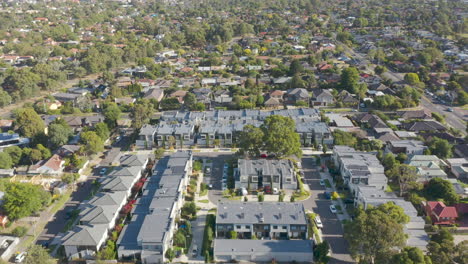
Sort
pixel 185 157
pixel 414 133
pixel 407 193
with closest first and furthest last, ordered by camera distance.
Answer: pixel 407 193 → pixel 185 157 → pixel 414 133

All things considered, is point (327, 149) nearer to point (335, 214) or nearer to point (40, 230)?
point (335, 214)

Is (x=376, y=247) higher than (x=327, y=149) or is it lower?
higher

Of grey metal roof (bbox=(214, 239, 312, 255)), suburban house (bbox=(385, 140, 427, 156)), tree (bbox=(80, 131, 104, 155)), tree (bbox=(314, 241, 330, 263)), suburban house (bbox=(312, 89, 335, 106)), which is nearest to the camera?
tree (bbox=(314, 241, 330, 263))

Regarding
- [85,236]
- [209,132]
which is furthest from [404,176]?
[85,236]

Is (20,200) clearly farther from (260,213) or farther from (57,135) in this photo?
(260,213)

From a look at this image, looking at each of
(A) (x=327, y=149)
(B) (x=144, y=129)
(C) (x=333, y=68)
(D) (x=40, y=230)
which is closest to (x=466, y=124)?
(A) (x=327, y=149)

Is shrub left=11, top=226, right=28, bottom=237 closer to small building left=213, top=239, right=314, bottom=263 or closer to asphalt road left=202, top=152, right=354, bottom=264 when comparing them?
asphalt road left=202, top=152, right=354, bottom=264

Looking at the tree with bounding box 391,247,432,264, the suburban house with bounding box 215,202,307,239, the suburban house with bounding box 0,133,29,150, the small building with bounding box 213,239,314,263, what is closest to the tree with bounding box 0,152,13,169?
the suburban house with bounding box 0,133,29,150

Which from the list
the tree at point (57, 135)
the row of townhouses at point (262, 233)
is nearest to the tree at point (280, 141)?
the row of townhouses at point (262, 233)

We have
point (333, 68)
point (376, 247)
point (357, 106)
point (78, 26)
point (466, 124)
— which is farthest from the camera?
point (78, 26)
